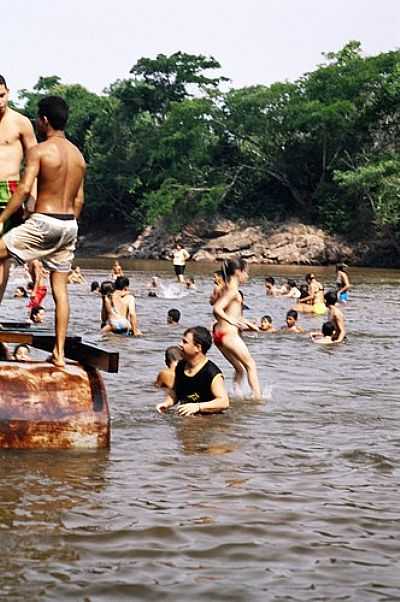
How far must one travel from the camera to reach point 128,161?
197 feet

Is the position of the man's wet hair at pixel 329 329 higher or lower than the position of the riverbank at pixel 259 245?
lower

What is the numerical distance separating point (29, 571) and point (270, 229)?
4723 cm

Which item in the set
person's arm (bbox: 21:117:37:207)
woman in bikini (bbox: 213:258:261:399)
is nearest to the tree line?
woman in bikini (bbox: 213:258:261:399)

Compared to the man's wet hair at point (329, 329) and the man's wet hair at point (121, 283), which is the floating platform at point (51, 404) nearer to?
the man's wet hair at point (121, 283)

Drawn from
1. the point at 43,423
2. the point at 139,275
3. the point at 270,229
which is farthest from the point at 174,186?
the point at 43,423

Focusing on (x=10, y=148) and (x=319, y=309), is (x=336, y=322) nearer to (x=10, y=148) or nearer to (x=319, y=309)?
(x=319, y=309)

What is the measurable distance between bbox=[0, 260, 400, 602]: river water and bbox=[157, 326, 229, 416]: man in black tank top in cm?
14

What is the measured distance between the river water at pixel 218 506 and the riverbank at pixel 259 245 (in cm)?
3742

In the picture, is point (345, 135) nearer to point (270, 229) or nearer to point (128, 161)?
point (270, 229)

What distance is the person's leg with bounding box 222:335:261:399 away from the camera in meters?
10.1

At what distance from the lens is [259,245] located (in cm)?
5022

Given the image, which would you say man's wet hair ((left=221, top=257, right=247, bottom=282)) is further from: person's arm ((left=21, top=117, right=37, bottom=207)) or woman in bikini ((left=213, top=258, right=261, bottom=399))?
person's arm ((left=21, top=117, right=37, bottom=207))

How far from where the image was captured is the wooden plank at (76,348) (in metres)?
6.87

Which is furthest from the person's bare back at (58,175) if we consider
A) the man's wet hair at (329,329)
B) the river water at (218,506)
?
the man's wet hair at (329,329)
